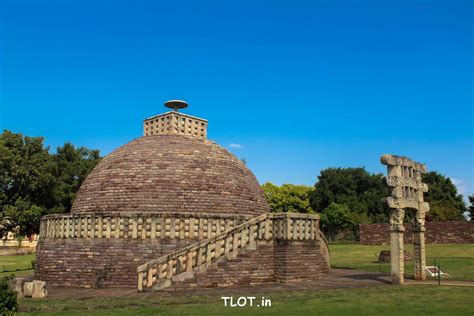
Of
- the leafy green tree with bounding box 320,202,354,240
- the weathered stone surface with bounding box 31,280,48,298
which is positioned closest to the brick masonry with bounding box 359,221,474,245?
the leafy green tree with bounding box 320,202,354,240

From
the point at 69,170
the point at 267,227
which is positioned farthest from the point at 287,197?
the point at 267,227

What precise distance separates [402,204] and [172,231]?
8.00 meters

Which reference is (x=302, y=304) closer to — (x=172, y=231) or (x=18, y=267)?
(x=172, y=231)

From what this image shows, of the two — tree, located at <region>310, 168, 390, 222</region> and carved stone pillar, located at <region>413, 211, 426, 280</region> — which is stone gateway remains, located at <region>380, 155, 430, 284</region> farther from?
tree, located at <region>310, 168, 390, 222</region>

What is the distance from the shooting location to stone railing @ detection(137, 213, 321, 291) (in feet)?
45.8

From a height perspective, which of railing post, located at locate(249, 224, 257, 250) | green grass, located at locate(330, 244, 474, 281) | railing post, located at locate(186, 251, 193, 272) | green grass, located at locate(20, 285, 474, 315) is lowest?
green grass, located at locate(330, 244, 474, 281)

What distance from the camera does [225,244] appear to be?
15070 mm

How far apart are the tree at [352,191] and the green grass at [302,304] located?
46.8m

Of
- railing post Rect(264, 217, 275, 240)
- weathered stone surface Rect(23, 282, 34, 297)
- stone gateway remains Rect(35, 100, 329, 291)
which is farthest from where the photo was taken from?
railing post Rect(264, 217, 275, 240)

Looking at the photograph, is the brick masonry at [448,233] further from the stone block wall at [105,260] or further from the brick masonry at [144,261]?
the stone block wall at [105,260]

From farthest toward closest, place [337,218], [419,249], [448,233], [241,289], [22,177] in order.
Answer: [337,218] < [22,177] < [448,233] < [419,249] < [241,289]

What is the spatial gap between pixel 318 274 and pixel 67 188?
30.9 m

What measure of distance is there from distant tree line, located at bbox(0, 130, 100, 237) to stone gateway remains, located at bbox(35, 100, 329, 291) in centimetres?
2068

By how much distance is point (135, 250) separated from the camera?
52.7 ft
